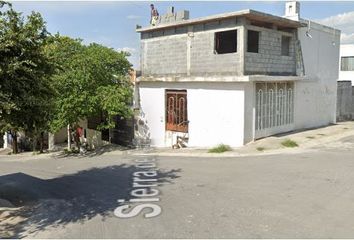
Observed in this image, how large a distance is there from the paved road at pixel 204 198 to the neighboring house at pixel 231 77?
3.08 meters

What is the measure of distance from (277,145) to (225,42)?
522 cm

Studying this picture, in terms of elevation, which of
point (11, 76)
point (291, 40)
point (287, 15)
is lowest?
point (11, 76)

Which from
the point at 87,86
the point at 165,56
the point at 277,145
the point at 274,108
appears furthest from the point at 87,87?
the point at 277,145

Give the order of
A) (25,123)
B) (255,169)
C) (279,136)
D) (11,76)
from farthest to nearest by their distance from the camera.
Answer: (279,136)
(255,169)
(25,123)
(11,76)

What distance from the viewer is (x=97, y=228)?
24.8ft

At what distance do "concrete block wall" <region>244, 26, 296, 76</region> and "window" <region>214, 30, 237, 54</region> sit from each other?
3.88 feet

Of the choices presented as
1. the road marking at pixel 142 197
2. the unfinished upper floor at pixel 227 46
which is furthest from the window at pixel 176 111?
the road marking at pixel 142 197

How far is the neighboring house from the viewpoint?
1609 centimetres

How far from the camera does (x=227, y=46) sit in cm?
1769

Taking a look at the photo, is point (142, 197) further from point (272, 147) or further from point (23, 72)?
point (272, 147)

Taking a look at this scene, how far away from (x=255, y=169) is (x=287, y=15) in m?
9.90

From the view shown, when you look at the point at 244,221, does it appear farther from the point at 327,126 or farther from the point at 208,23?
the point at 327,126

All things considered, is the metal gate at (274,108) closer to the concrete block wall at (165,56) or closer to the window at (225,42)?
the window at (225,42)

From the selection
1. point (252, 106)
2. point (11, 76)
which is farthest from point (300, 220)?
point (252, 106)
